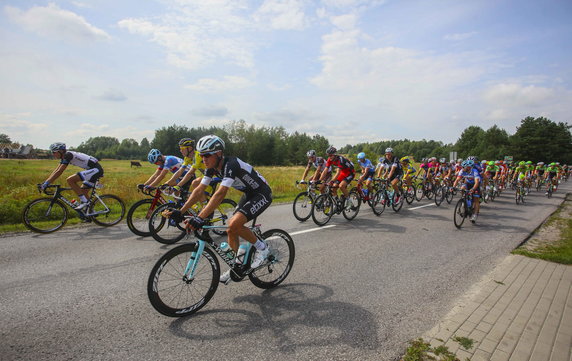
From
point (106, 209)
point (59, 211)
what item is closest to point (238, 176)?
point (106, 209)

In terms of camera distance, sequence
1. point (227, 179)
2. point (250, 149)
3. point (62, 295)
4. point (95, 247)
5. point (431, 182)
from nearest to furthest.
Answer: point (227, 179)
point (62, 295)
point (95, 247)
point (431, 182)
point (250, 149)

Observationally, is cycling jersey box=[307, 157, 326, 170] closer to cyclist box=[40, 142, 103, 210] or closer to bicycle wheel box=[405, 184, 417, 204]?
bicycle wheel box=[405, 184, 417, 204]

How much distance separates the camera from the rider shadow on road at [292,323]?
10.0 ft

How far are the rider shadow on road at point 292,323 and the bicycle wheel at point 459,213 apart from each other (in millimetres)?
6521

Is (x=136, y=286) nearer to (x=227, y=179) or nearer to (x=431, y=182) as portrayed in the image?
(x=227, y=179)

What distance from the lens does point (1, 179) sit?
15.3 metres

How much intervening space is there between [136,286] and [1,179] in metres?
17.4

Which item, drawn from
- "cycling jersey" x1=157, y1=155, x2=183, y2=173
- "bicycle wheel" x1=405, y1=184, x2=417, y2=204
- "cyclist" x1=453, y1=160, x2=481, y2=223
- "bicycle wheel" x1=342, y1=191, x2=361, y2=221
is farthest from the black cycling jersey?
"bicycle wheel" x1=405, y1=184, x2=417, y2=204

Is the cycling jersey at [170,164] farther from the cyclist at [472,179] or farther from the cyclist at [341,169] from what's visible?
the cyclist at [472,179]

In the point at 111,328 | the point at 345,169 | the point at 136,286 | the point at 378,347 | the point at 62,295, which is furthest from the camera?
the point at 345,169

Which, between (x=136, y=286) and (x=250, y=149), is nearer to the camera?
(x=136, y=286)

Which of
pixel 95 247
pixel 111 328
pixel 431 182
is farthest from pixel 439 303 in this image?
pixel 431 182

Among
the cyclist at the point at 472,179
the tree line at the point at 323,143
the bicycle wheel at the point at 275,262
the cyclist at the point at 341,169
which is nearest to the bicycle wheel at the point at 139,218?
the bicycle wheel at the point at 275,262

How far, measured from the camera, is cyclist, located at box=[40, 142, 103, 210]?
7.50 m
